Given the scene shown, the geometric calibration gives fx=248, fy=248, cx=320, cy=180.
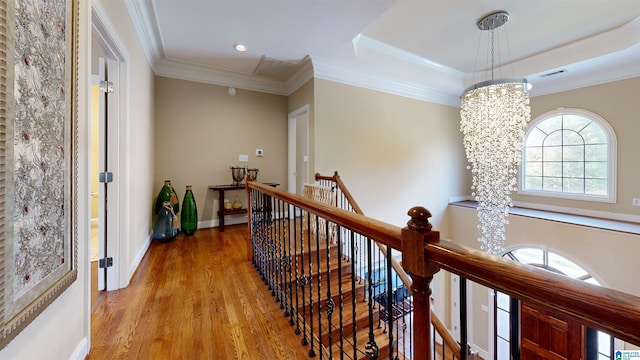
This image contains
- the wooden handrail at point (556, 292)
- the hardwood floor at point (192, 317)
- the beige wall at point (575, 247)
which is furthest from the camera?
the beige wall at point (575, 247)

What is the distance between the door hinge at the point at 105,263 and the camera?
2104mm

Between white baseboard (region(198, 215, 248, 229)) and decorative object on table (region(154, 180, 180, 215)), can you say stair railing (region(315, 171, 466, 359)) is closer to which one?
white baseboard (region(198, 215, 248, 229))

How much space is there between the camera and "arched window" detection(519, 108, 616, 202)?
13.6 ft

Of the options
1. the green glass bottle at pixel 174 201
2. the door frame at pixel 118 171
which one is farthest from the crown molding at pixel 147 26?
the green glass bottle at pixel 174 201

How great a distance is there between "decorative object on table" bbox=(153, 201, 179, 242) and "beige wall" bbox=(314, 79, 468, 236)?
2.23 metres

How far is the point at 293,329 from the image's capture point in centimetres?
171

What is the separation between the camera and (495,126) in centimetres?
329

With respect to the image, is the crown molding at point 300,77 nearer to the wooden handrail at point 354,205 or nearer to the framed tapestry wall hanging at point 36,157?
the wooden handrail at point 354,205

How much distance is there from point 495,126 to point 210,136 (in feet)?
14.1

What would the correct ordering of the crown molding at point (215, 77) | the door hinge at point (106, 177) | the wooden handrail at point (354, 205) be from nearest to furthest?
the door hinge at point (106, 177) → the wooden handrail at point (354, 205) → the crown molding at point (215, 77)

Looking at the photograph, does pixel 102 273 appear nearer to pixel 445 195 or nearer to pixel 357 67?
pixel 357 67

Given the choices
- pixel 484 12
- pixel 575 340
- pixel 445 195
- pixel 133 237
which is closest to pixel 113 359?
pixel 133 237

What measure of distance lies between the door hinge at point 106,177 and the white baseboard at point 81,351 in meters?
1.22

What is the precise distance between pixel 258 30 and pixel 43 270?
120 inches
